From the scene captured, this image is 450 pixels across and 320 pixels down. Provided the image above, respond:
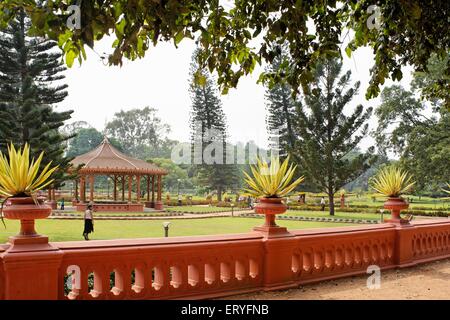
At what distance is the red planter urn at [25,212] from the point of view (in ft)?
14.1

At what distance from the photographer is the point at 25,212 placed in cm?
432

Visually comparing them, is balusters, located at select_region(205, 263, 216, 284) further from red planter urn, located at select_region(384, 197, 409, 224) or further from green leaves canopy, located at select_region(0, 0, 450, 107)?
red planter urn, located at select_region(384, 197, 409, 224)

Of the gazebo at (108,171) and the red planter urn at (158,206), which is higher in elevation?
the gazebo at (108,171)

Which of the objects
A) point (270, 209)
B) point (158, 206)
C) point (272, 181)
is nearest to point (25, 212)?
point (270, 209)

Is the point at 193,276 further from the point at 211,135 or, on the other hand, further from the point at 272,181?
the point at 211,135

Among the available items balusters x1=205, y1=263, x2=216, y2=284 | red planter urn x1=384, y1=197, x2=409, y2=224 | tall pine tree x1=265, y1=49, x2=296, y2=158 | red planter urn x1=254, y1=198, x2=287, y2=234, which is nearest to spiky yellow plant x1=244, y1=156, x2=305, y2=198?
red planter urn x1=254, y1=198, x2=287, y2=234

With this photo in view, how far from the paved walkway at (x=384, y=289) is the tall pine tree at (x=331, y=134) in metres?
24.7

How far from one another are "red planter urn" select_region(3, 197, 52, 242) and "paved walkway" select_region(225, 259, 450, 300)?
266 centimetres

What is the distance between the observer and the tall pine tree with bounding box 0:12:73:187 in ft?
74.5

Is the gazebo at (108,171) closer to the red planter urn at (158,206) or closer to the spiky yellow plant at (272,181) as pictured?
the red planter urn at (158,206)

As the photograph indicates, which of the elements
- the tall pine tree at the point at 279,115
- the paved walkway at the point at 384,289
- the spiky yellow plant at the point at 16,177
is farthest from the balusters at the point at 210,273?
the tall pine tree at the point at 279,115

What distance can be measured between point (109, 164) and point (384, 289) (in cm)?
2931
